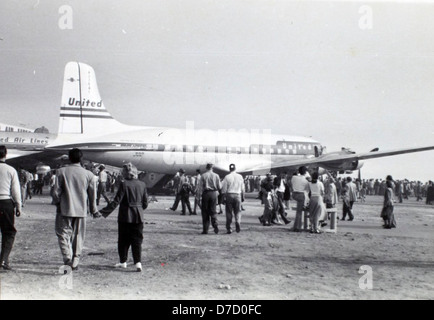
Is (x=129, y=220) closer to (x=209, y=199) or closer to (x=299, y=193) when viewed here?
(x=209, y=199)

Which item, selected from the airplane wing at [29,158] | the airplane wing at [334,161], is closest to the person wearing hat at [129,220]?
the airplane wing at [334,161]

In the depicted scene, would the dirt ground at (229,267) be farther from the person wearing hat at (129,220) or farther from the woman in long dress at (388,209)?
the woman in long dress at (388,209)

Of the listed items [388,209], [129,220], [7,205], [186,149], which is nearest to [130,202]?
[129,220]

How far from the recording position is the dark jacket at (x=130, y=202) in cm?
717

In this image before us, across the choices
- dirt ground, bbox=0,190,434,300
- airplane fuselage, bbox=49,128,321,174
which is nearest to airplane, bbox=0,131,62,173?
airplane fuselage, bbox=49,128,321,174

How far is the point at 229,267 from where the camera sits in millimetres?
7512

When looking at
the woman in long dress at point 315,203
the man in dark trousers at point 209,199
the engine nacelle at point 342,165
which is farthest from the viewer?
the engine nacelle at point 342,165

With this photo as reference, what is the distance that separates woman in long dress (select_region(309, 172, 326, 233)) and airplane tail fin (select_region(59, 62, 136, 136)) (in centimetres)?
1533

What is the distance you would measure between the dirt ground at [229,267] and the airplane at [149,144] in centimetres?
1109

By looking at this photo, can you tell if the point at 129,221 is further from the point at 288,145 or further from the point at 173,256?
the point at 288,145

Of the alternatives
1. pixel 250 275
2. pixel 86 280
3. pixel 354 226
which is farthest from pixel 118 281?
pixel 354 226

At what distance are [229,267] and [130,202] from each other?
2.07 m

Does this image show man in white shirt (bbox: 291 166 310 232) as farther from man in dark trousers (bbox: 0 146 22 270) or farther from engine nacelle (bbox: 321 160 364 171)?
engine nacelle (bbox: 321 160 364 171)

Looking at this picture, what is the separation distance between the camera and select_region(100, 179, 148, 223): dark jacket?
717 cm
